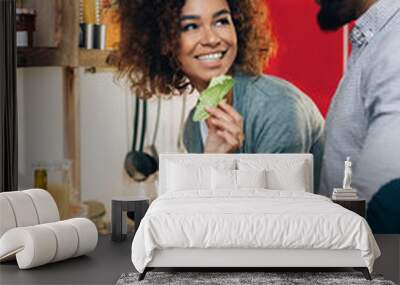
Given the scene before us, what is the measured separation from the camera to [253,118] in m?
7.49

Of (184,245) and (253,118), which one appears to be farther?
(253,118)

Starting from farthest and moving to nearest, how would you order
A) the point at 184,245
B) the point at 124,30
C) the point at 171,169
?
the point at 124,30, the point at 171,169, the point at 184,245

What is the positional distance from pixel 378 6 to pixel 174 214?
3.45 m

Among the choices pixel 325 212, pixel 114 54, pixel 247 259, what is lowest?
pixel 247 259

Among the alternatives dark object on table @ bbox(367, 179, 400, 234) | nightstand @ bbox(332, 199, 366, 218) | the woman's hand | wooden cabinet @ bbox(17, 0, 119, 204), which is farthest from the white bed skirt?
wooden cabinet @ bbox(17, 0, 119, 204)

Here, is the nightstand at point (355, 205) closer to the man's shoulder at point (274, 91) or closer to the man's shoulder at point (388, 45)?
the man's shoulder at point (274, 91)

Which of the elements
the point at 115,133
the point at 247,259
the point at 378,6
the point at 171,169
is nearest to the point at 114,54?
the point at 115,133

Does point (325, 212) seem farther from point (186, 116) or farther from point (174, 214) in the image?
point (186, 116)

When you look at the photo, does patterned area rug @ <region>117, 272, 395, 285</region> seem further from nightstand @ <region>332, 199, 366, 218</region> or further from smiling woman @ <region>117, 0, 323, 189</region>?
smiling woman @ <region>117, 0, 323, 189</region>

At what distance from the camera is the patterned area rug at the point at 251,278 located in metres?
5.06

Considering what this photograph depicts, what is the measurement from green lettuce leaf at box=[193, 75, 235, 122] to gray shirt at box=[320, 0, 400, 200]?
109 centimetres

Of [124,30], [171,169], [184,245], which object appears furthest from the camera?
[124,30]

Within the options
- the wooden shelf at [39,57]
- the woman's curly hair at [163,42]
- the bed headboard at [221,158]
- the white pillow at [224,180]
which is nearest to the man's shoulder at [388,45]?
the woman's curly hair at [163,42]

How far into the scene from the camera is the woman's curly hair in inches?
294
